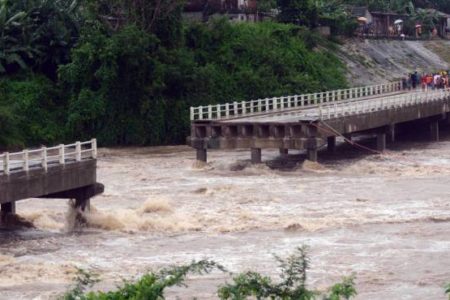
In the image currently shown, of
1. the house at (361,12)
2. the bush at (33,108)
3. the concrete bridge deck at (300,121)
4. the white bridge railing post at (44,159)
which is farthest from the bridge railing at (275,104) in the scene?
the house at (361,12)

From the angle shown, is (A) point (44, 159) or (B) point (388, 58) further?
(B) point (388, 58)

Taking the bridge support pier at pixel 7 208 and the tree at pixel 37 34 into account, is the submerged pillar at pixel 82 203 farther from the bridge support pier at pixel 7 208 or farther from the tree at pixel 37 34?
the tree at pixel 37 34

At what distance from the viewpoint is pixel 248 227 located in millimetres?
34688

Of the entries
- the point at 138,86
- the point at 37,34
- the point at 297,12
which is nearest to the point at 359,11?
the point at 297,12

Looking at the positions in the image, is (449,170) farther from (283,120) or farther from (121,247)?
(121,247)

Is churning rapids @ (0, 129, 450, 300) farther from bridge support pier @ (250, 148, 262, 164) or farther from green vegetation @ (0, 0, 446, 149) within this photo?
green vegetation @ (0, 0, 446, 149)

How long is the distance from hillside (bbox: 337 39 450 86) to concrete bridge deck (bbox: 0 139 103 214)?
171 feet

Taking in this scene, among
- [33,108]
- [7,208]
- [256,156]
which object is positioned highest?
[33,108]

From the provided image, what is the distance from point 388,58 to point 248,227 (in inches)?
2549

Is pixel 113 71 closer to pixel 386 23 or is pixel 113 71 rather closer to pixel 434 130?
pixel 434 130

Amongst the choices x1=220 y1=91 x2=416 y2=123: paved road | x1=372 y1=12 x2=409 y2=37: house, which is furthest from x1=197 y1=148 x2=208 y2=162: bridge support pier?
x1=372 y1=12 x2=409 y2=37: house

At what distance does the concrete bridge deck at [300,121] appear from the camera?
48.9 meters

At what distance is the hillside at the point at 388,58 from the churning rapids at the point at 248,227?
37660 mm

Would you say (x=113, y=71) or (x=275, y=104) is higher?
(x=113, y=71)
